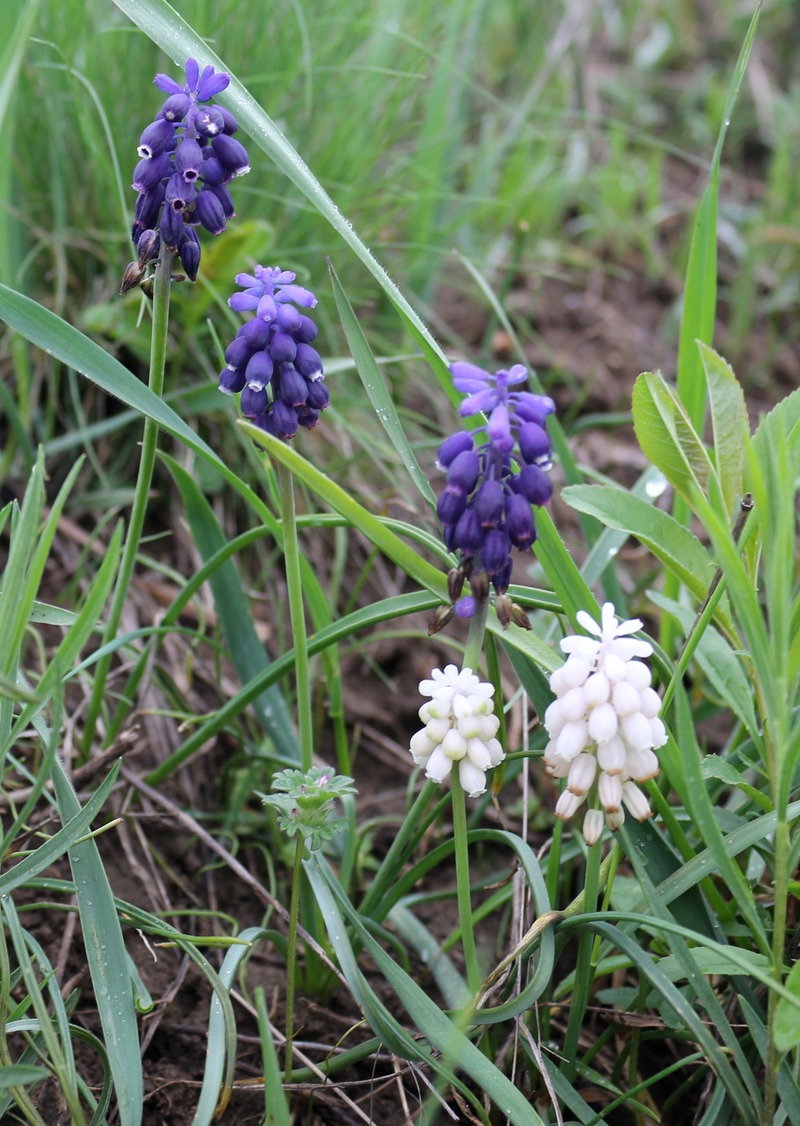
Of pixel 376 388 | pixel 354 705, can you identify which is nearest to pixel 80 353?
pixel 376 388

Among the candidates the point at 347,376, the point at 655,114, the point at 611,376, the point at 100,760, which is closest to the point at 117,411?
the point at 347,376

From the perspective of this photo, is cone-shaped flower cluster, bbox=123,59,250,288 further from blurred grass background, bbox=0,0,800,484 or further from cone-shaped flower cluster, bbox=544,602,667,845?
cone-shaped flower cluster, bbox=544,602,667,845

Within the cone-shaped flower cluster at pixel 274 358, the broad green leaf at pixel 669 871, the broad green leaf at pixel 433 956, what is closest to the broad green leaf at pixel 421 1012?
the broad green leaf at pixel 433 956

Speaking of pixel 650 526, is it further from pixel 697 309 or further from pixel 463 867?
pixel 697 309

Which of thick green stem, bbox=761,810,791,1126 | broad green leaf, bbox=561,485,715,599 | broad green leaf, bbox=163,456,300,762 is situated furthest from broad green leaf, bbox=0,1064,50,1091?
broad green leaf, bbox=561,485,715,599

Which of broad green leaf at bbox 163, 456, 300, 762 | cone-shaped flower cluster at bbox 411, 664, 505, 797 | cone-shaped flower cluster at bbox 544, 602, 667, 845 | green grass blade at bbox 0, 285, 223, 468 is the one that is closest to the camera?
cone-shaped flower cluster at bbox 544, 602, 667, 845

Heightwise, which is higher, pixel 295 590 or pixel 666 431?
pixel 666 431

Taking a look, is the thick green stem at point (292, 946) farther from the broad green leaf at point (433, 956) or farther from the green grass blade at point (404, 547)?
the green grass blade at point (404, 547)
